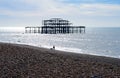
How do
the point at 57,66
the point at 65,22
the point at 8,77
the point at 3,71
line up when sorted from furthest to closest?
the point at 65,22
the point at 57,66
the point at 3,71
the point at 8,77

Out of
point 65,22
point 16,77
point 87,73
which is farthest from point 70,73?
point 65,22

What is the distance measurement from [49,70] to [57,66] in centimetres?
113

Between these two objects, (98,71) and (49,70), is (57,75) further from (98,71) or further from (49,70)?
(98,71)

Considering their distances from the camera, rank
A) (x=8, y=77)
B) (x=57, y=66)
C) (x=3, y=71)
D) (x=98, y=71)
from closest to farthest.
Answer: (x=8, y=77) < (x=3, y=71) < (x=98, y=71) < (x=57, y=66)

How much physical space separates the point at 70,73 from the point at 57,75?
2.25ft

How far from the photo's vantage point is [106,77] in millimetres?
10375

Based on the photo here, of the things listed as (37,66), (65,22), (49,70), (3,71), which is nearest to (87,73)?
(49,70)

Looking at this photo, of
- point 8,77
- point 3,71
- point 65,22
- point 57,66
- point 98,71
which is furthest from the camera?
point 65,22

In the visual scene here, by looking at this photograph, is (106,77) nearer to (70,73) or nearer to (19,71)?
(70,73)

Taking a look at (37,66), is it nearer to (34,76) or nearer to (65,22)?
(34,76)

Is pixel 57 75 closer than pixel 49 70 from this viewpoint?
Yes

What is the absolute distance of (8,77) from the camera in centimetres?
997

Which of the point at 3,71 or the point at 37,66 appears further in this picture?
the point at 37,66

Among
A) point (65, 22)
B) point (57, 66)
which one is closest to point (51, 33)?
point (65, 22)
